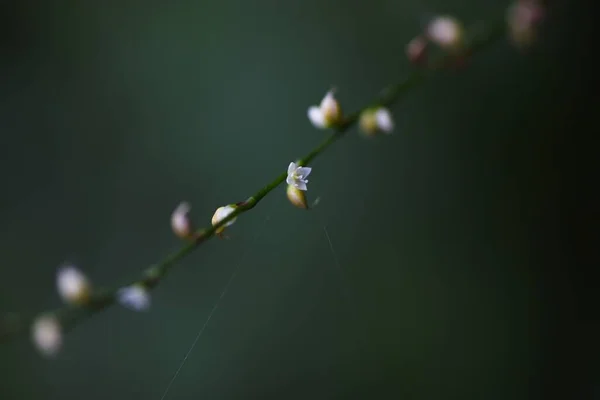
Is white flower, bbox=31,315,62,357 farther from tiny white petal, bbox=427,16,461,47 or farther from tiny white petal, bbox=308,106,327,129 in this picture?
tiny white petal, bbox=427,16,461,47

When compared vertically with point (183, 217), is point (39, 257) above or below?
above

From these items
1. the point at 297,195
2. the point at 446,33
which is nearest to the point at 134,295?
the point at 297,195

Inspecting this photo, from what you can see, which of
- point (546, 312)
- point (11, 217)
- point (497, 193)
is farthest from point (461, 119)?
point (11, 217)

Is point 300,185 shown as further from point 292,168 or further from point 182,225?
point 182,225

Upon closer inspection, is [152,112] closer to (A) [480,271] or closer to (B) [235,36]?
(B) [235,36]

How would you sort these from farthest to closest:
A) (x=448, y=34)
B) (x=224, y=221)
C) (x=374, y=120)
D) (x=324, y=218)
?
(x=324, y=218)
(x=448, y=34)
(x=374, y=120)
(x=224, y=221)

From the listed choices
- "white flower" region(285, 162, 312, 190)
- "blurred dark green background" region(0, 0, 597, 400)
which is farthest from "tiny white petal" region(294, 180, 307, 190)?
"blurred dark green background" region(0, 0, 597, 400)
